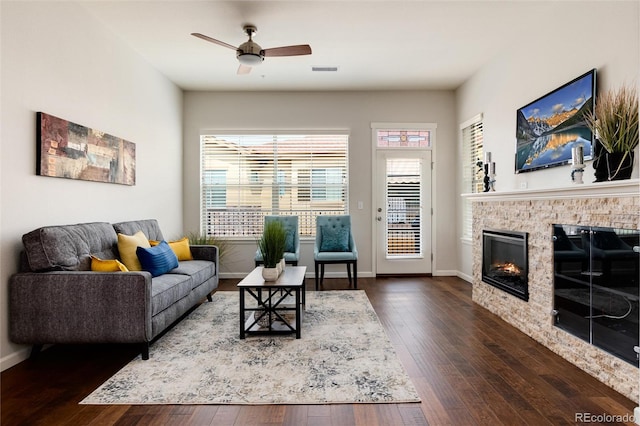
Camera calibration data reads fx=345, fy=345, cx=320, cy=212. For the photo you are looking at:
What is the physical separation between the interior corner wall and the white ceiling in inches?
12.4

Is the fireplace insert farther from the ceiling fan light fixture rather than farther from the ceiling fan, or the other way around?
the ceiling fan light fixture

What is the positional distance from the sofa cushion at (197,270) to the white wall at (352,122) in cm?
153

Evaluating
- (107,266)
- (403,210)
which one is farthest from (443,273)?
(107,266)

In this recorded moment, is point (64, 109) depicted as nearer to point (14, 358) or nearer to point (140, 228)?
point (140, 228)

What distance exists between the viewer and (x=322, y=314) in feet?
11.6

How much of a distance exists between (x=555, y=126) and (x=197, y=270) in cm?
371

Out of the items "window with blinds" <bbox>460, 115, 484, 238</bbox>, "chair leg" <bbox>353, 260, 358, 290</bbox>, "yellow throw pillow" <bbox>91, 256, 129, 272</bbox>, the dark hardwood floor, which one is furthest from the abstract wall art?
"window with blinds" <bbox>460, 115, 484, 238</bbox>

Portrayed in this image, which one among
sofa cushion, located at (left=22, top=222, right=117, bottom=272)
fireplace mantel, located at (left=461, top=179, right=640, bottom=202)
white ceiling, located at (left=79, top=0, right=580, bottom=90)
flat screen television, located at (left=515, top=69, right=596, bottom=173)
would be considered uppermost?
white ceiling, located at (left=79, top=0, right=580, bottom=90)

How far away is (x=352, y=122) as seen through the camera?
18.0 ft

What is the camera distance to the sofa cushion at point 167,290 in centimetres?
264

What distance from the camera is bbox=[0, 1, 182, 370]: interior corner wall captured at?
2.44 m

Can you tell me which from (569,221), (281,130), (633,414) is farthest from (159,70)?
(633,414)

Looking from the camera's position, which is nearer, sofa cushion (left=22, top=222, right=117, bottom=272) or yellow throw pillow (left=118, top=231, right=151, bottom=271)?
sofa cushion (left=22, top=222, right=117, bottom=272)

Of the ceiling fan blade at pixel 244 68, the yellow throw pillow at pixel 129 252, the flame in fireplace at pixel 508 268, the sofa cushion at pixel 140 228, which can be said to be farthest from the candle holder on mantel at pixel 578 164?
the sofa cushion at pixel 140 228
